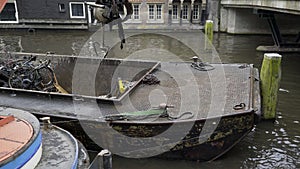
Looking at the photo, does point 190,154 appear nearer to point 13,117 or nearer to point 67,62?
point 13,117

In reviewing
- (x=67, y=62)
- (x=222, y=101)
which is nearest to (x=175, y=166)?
(x=222, y=101)

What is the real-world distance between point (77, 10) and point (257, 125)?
1685 centimetres

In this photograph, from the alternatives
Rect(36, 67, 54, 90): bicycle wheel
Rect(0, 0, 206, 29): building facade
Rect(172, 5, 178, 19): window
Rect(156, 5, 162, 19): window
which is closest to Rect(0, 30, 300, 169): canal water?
Rect(36, 67, 54, 90): bicycle wheel

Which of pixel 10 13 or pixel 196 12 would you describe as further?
pixel 10 13

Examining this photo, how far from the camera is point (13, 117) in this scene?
11.0 feet

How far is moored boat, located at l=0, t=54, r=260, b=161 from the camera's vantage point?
4891mm

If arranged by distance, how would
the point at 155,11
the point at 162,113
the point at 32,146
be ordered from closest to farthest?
the point at 32,146
the point at 162,113
the point at 155,11

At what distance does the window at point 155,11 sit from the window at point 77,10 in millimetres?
4423

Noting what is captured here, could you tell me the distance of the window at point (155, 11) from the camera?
68.9 ft

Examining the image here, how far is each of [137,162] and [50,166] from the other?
2383 mm

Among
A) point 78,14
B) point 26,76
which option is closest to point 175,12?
point 78,14

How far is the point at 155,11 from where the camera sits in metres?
21.1

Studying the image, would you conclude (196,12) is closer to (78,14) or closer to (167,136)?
(78,14)

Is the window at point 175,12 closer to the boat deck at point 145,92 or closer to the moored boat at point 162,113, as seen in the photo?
the boat deck at point 145,92
